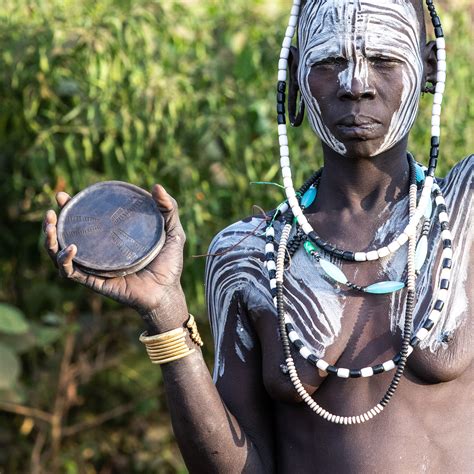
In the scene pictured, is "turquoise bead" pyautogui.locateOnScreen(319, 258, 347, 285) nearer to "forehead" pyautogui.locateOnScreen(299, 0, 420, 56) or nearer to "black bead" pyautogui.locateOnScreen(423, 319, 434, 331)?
"black bead" pyautogui.locateOnScreen(423, 319, 434, 331)

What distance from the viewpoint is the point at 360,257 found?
2.89 meters

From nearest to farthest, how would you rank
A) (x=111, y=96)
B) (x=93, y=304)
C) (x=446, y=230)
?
(x=446, y=230), (x=111, y=96), (x=93, y=304)

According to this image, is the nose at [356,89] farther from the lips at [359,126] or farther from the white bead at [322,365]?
the white bead at [322,365]

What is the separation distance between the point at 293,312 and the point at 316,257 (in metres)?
0.14

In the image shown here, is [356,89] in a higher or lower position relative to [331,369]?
higher

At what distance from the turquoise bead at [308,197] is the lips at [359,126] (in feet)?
0.97

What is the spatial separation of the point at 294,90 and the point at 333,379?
0.75 meters

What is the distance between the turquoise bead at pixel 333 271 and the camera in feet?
9.52

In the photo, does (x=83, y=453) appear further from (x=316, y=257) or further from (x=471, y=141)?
(x=316, y=257)

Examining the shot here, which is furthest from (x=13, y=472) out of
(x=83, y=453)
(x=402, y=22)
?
(x=402, y=22)

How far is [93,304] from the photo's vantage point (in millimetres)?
6445

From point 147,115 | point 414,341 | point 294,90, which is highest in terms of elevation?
point 294,90

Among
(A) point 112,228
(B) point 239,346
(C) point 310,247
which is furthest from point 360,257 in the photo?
(A) point 112,228

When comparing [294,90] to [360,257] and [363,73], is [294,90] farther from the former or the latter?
[360,257]
